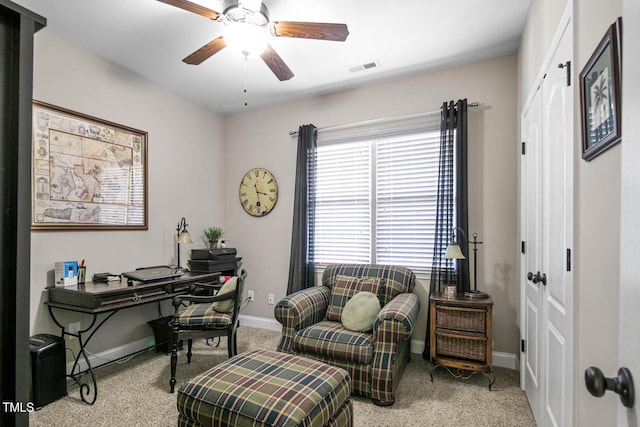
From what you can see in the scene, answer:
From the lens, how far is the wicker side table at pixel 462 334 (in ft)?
8.24

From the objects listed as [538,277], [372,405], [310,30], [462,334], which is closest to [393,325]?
[372,405]

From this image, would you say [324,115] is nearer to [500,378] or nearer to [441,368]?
[441,368]

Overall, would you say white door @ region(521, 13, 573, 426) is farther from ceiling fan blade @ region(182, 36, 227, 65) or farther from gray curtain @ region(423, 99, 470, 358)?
ceiling fan blade @ region(182, 36, 227, 65)

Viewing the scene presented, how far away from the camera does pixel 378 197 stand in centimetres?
350

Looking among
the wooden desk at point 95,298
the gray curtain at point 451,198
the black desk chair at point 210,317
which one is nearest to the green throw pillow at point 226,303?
the black desk chair at point 210,317

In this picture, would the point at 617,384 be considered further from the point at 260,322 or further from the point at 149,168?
the point at 260,322

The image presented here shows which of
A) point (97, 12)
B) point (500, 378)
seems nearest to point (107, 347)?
point (97, 12)

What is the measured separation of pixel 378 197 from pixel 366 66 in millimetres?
1293

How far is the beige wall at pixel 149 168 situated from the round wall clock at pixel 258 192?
1.21 feet

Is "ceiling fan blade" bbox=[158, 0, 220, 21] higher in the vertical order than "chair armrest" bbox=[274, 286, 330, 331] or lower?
higher

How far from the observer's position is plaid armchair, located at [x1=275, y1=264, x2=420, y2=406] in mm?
2285

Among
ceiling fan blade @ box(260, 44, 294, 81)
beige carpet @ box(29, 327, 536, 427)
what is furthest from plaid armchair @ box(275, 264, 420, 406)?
ceiling fan blade @ box(260, 44, 294, 81)

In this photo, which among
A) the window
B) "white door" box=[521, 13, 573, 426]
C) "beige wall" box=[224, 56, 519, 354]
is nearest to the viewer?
"white door" box=[521, 13, 573, 426]

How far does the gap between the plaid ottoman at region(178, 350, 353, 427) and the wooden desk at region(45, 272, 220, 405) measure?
1.16 meters
